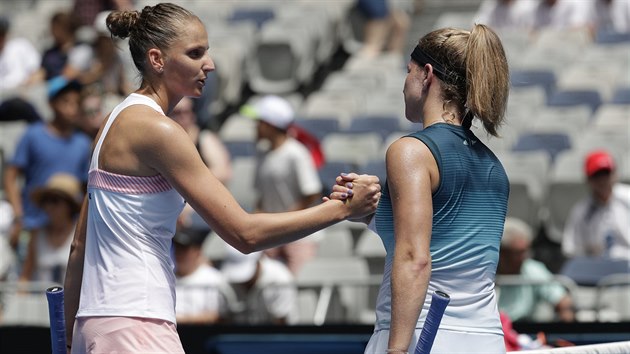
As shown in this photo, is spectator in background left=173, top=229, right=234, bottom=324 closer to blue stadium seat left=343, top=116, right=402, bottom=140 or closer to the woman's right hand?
blue stadium seat left=343, top=116, right=402, bottom=140

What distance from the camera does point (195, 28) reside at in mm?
3602

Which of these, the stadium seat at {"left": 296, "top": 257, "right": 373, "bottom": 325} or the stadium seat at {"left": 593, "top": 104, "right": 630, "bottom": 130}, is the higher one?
the stadium seat at {"left": 593, "top": 104, "right": 630, "bottom": 130}

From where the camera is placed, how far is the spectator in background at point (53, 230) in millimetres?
8297

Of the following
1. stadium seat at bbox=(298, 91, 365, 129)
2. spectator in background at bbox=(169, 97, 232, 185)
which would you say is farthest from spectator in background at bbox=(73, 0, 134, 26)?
spectator in background at bbox=(169, 97, 232, 185)

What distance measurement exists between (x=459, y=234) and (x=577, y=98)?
7.67 meters

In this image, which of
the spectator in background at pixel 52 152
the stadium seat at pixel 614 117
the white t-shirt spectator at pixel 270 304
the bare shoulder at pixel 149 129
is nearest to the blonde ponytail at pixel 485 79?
the bare shoulder at pixel 149 129

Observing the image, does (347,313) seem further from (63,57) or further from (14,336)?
(63,57)

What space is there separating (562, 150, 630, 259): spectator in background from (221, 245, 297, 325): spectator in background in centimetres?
204

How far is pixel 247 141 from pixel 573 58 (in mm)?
3181

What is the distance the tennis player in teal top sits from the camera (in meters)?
3.33

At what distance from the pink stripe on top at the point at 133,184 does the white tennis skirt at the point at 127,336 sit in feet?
1.16

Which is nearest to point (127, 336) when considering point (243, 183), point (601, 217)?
point (601, 217)

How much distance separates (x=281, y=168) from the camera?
9.03 m

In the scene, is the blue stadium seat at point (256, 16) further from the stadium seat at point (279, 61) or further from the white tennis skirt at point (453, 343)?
the white tennis skirt at point (453, 343)
